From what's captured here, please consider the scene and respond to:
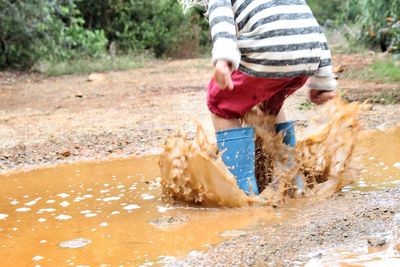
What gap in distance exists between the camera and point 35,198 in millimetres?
3164

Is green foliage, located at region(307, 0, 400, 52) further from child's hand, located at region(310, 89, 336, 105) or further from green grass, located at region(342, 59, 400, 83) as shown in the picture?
child's hand, located at region(310, 89, 336, 105)

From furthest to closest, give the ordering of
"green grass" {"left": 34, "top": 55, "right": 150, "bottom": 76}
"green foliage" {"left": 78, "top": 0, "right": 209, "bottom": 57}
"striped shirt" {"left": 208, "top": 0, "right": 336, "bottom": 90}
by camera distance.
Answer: "green foliage" {"left": 78, "top": 0, "right": 209, "bottom": 57} < "green grass" {"left": 34, "top": 55, "right": 150, "bottom": 76} < "striped shirt" {"left": 208, "top": 0, "right": 336, "bottom": 90}

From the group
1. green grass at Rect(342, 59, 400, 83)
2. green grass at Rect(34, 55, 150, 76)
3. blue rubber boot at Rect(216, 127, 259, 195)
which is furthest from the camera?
green grass at Rect(34, 55, 150, 76)

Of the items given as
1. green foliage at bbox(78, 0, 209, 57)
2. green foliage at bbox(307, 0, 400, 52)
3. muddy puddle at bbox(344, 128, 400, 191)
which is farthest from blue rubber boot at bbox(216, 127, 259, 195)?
green foliage at bbox(78, 0, 209, 57)

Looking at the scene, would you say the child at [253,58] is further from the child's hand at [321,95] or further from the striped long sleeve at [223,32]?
the child's hand at [321,95]

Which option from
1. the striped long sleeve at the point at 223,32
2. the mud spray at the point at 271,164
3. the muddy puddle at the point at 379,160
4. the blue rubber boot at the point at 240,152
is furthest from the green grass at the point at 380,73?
the striped long sleeve at the point at 223,32

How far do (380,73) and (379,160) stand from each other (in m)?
4.84

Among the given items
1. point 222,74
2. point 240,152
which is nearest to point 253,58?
point 222,74

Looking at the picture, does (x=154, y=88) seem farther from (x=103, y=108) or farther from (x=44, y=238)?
(x=44, y=238)

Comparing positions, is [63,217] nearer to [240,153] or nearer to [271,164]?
[240,153]

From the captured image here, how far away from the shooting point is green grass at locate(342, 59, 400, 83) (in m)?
7.61

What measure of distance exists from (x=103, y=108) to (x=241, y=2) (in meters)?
4.56

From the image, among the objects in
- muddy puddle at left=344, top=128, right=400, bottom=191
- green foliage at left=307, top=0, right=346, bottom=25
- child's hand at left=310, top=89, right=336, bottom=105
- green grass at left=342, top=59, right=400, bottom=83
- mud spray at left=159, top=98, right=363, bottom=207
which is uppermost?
green foliage at left=307, top=0, right=346, bottom=25

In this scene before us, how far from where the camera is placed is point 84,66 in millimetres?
13688
